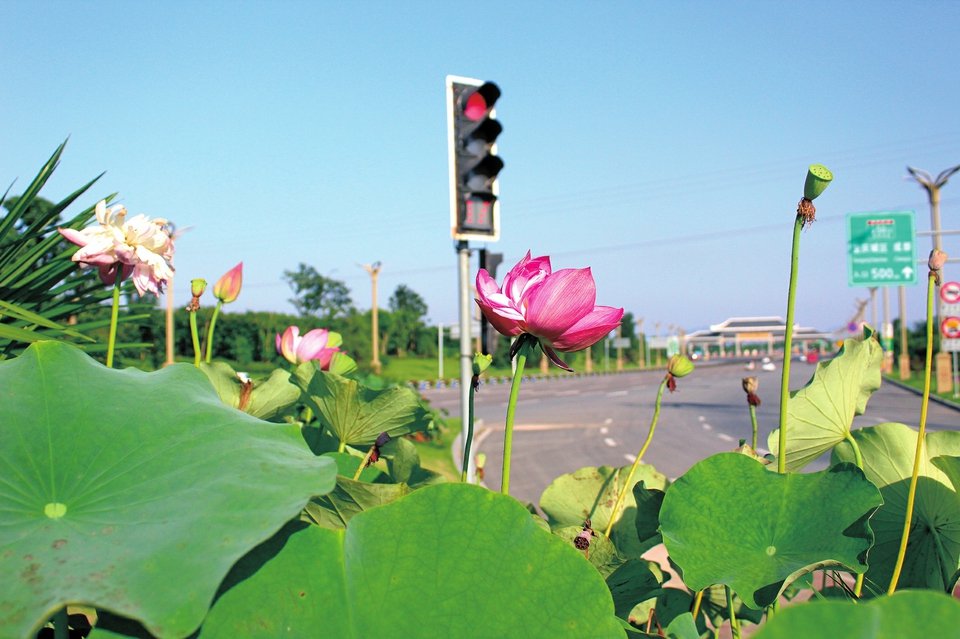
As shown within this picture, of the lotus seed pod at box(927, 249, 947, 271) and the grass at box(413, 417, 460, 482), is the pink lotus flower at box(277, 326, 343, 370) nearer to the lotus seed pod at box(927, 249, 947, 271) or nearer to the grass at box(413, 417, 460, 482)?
the lotus seed pod at box(927, 249, 947, 271)

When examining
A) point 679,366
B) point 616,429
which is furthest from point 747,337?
point 679,366

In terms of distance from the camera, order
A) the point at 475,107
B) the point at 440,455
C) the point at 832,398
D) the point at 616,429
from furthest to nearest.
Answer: the point at 616,429
the point at 440,455
the point at 475,107
the point at 832,398

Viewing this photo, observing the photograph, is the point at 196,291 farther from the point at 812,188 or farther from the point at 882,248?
the point at 882,248

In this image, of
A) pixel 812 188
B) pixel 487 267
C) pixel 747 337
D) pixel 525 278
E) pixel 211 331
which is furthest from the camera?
pixel 747 337

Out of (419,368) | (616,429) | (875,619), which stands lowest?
(419,368)

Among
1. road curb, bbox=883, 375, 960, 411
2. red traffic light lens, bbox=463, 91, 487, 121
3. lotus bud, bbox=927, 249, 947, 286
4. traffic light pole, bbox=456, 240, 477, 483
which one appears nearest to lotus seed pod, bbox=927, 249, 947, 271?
lotus bud, bbox=927, 249, 947, 286

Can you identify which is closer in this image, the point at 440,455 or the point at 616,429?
the point at 440,455

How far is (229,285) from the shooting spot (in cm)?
102

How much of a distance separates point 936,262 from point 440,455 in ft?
26.8

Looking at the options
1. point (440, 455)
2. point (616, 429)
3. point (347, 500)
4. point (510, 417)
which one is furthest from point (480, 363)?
point (616, 429)

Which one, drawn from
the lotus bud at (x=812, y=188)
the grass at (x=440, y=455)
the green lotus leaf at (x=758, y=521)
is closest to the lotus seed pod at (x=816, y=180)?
the lotus bud at (x=812, y=188)

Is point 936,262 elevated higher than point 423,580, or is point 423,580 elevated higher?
point 936,262

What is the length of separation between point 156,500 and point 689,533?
42 centimetres

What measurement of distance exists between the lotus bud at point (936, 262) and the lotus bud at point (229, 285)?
869 mm
